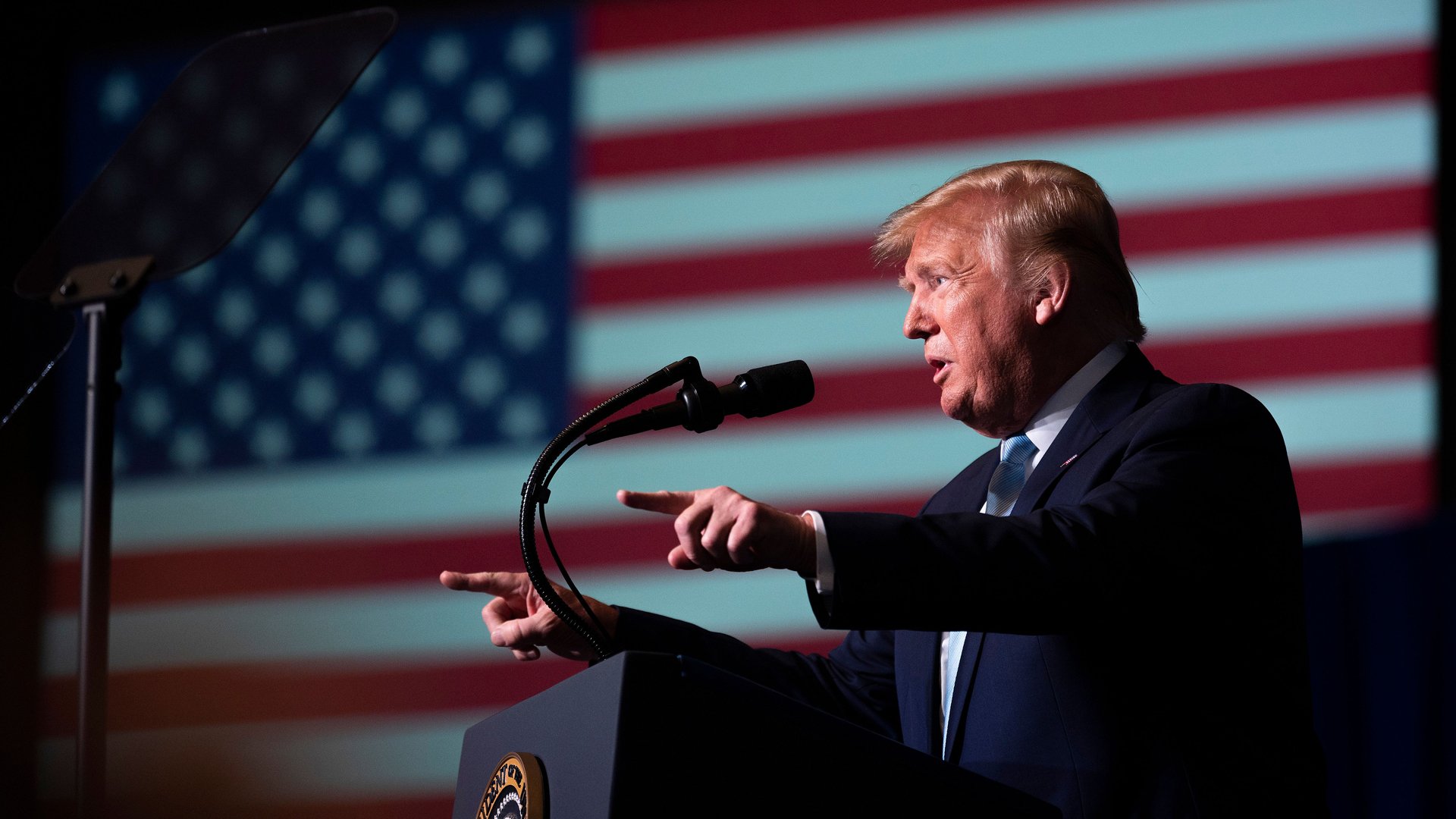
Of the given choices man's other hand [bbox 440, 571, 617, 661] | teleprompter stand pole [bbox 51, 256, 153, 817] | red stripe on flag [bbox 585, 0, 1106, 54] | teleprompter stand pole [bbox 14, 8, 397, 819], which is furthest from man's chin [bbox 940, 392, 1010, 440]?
red stripe on flag [bbox 585, 0, 1106, 54]

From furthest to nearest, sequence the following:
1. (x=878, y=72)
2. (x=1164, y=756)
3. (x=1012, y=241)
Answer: (x=878, y=72)
(x=1012, y=241)
(x=1164, y=756)

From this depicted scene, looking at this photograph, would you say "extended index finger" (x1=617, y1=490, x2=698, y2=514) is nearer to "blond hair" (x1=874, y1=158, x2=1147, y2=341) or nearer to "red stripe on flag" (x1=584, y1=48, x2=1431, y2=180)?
"blond hair" (x1=874, y1=158, x2=1147, y2=341)

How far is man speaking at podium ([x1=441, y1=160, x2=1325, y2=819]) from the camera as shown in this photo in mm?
1056

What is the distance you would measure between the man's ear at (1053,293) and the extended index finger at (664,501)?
69cm

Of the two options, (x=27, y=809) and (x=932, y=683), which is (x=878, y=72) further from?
(x=27, y=809)

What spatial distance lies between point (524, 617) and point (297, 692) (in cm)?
205

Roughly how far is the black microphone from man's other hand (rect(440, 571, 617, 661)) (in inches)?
12.0

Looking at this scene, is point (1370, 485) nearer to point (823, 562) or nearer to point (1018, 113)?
point (1018, 113)

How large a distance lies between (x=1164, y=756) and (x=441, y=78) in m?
2.77

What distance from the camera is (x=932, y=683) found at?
1462 millimetres

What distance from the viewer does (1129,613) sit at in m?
1.14

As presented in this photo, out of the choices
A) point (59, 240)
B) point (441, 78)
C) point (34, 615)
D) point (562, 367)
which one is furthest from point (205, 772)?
point (59, 240)

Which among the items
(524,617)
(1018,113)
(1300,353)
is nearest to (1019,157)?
(1018,113)

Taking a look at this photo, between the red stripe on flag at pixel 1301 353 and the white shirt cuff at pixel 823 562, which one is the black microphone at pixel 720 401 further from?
the red stripe on flag at pixel 1301 353
